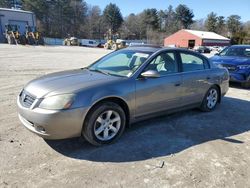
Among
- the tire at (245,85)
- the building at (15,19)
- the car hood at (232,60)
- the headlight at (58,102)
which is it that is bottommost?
the tire at (245,85)

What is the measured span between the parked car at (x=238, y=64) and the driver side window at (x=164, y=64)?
186 inches

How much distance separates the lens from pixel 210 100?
235 inches

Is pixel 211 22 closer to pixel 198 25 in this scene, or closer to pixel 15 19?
pixel 198 25

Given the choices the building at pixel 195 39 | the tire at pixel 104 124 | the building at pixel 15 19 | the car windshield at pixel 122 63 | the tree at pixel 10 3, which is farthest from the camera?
the tree at pixel 10 3

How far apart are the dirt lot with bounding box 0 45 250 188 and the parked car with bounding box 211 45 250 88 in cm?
400

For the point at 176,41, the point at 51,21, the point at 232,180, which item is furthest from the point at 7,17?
the point at 232,180

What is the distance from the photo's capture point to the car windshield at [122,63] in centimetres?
444

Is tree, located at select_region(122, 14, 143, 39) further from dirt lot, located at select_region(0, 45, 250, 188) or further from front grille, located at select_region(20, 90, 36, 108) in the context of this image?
front grille, located at select_region(20, 90, 36, 108)

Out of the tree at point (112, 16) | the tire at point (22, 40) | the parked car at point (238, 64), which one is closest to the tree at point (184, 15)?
the tree at point (112, 16)

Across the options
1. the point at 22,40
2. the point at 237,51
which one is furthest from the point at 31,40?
the point at 237,51

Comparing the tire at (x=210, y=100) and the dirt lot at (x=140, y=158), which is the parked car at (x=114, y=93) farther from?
the dirt lot at (x=140, y=158)

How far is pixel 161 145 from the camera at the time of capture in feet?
13.5

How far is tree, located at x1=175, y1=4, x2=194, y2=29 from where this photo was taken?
94.6 meters

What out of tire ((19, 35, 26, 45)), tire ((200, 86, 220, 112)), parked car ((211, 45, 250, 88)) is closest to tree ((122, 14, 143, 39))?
tire ((19, 35, 26, 45))
